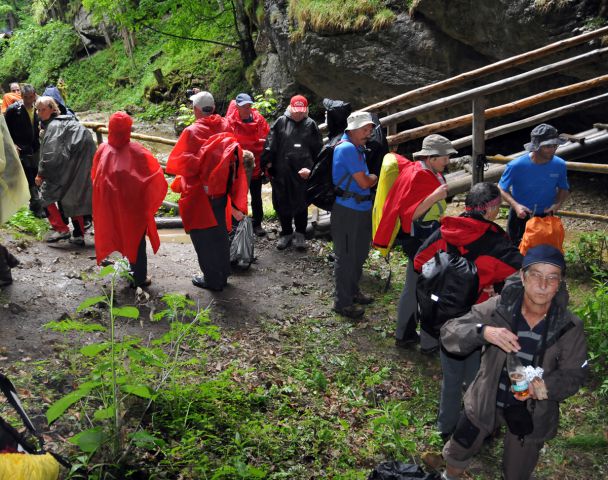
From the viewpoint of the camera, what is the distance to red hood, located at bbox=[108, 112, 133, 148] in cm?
583

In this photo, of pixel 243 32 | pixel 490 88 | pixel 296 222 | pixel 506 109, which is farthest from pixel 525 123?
pixel 243 32

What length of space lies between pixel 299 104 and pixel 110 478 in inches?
193

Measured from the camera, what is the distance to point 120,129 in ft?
19.2

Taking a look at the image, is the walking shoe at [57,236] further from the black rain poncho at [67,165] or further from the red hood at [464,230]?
the red hood at [464,230]

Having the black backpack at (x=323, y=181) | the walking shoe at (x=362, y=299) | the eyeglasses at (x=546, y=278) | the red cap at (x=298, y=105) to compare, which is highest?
the red cap at (x=298, y=105)

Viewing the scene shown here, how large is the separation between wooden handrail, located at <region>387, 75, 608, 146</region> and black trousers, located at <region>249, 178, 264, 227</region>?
5.97 ft

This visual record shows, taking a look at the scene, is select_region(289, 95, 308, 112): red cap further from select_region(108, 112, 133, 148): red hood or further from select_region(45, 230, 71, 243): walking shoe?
select_region(45, 230, 71, 243): walking shoe

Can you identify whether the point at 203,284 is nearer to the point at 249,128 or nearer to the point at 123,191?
the point at 123,191

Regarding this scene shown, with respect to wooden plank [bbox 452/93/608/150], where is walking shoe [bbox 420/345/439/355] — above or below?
below

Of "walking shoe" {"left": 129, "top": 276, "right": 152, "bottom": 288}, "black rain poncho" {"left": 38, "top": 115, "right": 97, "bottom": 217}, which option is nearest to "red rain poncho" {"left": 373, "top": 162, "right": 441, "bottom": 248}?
"walking shoe" {"left": 129, "top": 276, "right": 152, "bottom": 288}

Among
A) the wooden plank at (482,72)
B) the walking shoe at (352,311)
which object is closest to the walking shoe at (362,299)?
the walking shoe at (352,311)

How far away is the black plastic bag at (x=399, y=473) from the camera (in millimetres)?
3777

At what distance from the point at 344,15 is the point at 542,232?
8.30 meters

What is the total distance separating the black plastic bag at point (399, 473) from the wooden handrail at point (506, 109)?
433 cm
